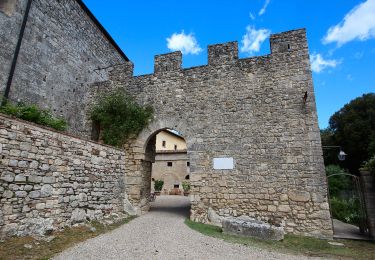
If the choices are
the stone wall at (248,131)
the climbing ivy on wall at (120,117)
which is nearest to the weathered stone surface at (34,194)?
the stone wall at (248,131)

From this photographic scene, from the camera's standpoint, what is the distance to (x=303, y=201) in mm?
6637

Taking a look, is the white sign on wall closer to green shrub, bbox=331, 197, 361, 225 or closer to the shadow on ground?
the shadow on ground

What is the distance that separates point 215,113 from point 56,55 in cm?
605

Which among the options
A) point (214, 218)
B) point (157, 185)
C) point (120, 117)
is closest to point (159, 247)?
point (214, 218)

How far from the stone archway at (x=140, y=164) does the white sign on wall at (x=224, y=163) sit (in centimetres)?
117

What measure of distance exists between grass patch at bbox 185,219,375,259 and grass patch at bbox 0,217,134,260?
9.35 ft

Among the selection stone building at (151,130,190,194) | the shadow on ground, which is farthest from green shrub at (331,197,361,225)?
stone building at (151,130,190,194)

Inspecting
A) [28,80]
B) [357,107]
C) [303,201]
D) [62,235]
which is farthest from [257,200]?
[357,107]

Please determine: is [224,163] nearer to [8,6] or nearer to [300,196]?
[300,196]

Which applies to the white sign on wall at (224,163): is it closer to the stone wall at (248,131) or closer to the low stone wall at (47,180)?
the stone wall at (248,131)

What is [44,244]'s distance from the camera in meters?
4.45

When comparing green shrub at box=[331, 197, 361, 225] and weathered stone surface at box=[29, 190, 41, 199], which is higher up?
weathered stone surface at box=[29, 190, 41, 199]

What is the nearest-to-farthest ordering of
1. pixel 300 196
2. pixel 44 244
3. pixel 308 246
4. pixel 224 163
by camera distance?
1. pixel 44 244
2. pixel 308 246
3. pixel 300 196
4. pixel 224 163

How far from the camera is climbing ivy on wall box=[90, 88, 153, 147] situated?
873 centimetres
